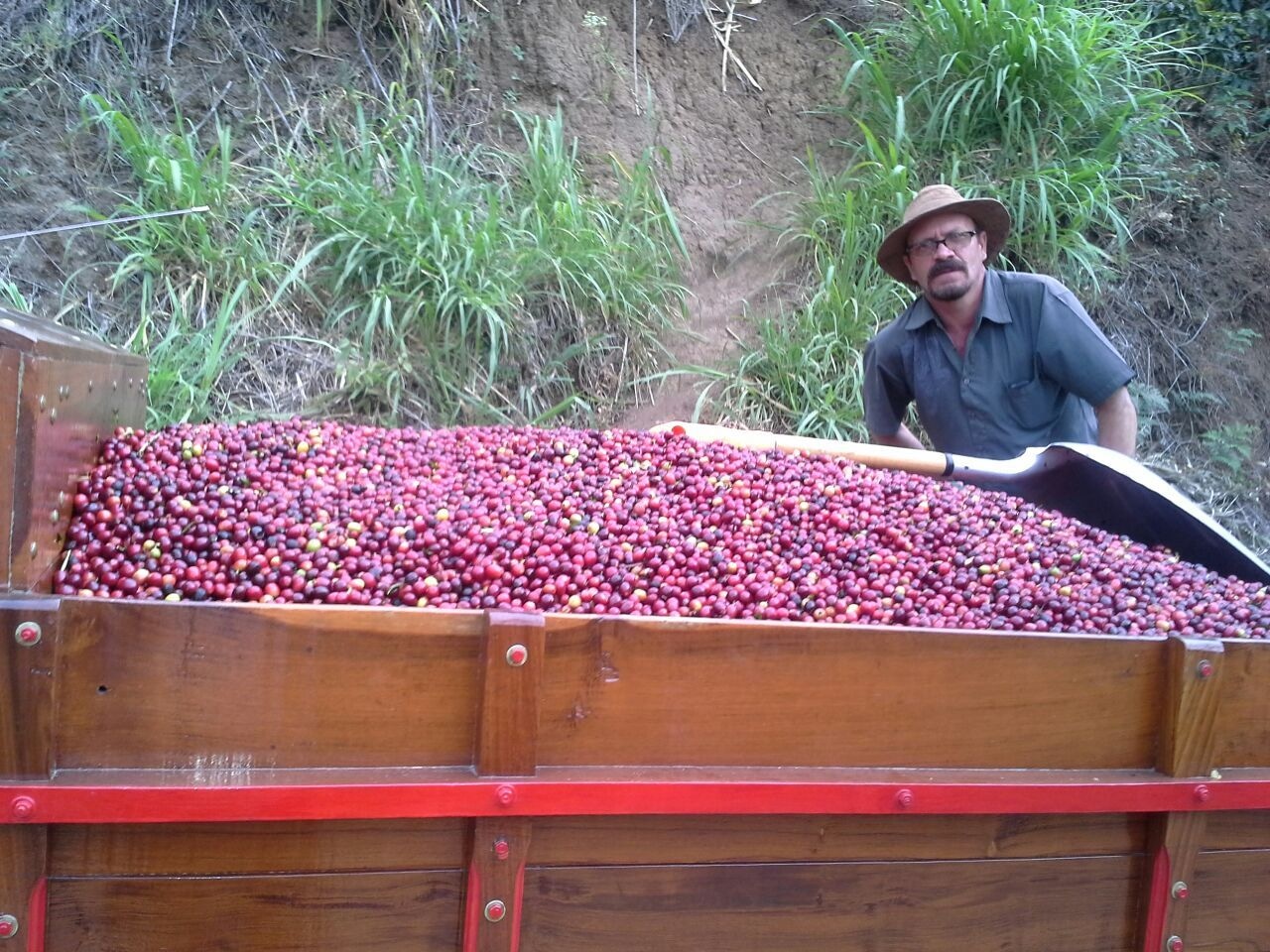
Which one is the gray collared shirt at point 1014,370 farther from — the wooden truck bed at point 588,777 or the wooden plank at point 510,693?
the wooden plank at point 510,693

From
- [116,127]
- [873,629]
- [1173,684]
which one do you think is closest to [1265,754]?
[1173,684]

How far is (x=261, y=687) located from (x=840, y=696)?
29.0 inches

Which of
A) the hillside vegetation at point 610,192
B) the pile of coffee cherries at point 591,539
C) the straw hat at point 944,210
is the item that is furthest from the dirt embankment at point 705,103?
the pile of coffee cherries at point 591,539

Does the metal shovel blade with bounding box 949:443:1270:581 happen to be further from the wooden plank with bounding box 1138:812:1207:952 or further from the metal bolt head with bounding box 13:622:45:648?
the metal bolt head with bounding box 13:622:45:648

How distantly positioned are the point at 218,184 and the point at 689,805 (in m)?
4.42

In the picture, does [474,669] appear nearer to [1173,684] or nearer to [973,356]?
[1173,684]

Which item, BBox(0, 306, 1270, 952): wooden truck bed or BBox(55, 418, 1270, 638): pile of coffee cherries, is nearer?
BBox(0, 306, 1270, 952): wooden truck bed

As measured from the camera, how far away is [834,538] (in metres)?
1.87

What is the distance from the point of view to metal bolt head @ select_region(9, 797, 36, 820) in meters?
1.02

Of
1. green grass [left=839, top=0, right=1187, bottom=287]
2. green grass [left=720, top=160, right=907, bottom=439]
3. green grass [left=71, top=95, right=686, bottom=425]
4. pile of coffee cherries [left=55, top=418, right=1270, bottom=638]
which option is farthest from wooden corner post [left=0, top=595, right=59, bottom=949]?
green grass [left=839, top=0, right=1187, bottom=287]

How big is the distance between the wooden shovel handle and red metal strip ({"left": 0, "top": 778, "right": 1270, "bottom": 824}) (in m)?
1.29

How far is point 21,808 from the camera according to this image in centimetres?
103

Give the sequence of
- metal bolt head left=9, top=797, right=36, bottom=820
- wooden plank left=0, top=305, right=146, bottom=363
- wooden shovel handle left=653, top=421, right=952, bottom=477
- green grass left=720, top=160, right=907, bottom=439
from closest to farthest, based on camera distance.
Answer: metal bolt head left=9, top=797, right=36, bottom=820 < wooden plank left=0, top=305, right=146, bottom=363 < wooden shovel handle left=653, top=421, right=952, bottom=477 < green grass left=720, top=160, right=907, bottom=439

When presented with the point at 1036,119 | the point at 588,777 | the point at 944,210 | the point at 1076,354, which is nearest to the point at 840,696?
the point at 588,777
